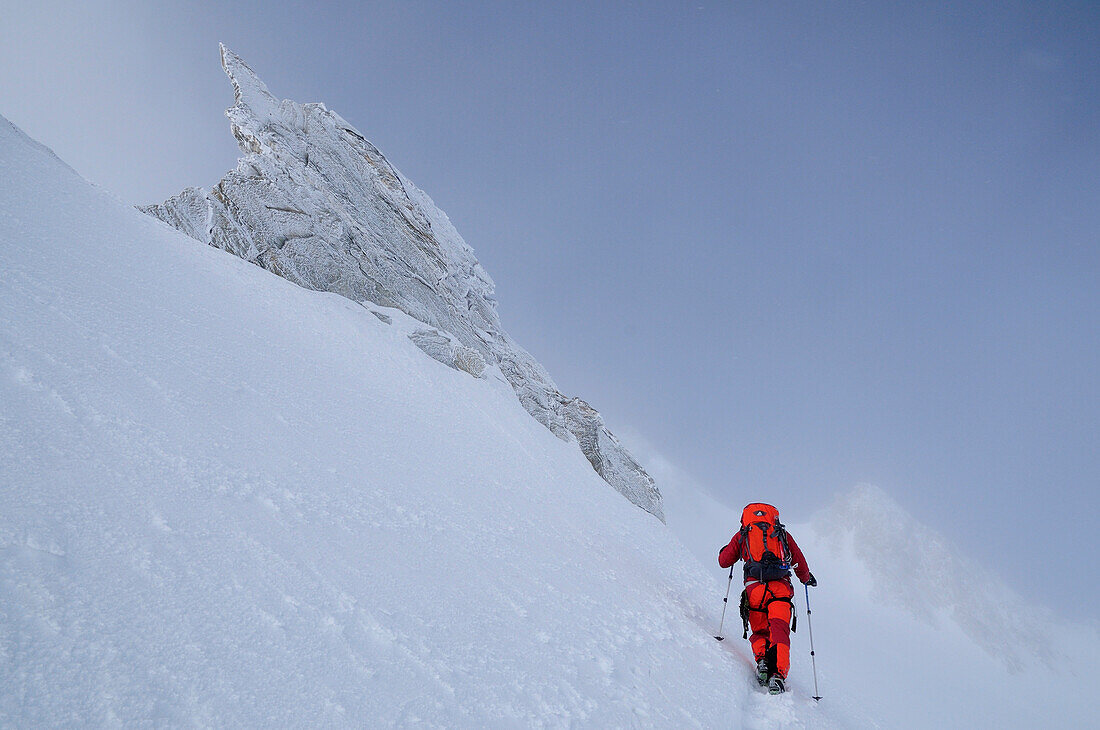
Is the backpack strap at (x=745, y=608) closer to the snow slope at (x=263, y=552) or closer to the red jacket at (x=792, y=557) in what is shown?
the red jacket at (x=792, y=557)

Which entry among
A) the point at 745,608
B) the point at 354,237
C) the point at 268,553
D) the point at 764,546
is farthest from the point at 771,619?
the point at 354,237

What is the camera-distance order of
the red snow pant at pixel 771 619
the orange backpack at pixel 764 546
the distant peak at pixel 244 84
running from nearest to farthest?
the red snow pant at pixel 771 619, the orange backpack at pixel 764 546, the distant peak at pixel 244 84

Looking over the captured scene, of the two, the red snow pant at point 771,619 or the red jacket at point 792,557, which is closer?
the red snow pant at point 771,619

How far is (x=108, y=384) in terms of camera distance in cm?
588

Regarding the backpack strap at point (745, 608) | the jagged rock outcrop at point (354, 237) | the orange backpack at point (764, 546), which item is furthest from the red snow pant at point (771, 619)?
the jagged rock outcrop at point (354, 237)

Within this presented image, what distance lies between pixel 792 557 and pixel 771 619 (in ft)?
3.41

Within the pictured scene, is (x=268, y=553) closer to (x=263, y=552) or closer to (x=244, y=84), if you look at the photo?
(x=263, y=552)

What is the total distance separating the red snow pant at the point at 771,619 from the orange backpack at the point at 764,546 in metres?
0.15

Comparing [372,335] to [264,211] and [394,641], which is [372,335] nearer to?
[264,211]

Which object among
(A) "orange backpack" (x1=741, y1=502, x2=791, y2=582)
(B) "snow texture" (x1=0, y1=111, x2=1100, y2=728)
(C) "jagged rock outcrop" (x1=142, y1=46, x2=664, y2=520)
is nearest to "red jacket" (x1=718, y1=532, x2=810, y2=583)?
(A) "orange backpack" (x1=741, y1=502, x2=791, y2=582)

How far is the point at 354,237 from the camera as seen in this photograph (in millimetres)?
21109

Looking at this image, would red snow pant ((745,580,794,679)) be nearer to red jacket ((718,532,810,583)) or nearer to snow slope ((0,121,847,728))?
red jacket ((718,532,810,583))

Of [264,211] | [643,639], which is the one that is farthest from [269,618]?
[264,211]

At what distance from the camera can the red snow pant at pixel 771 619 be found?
6.32 meters
